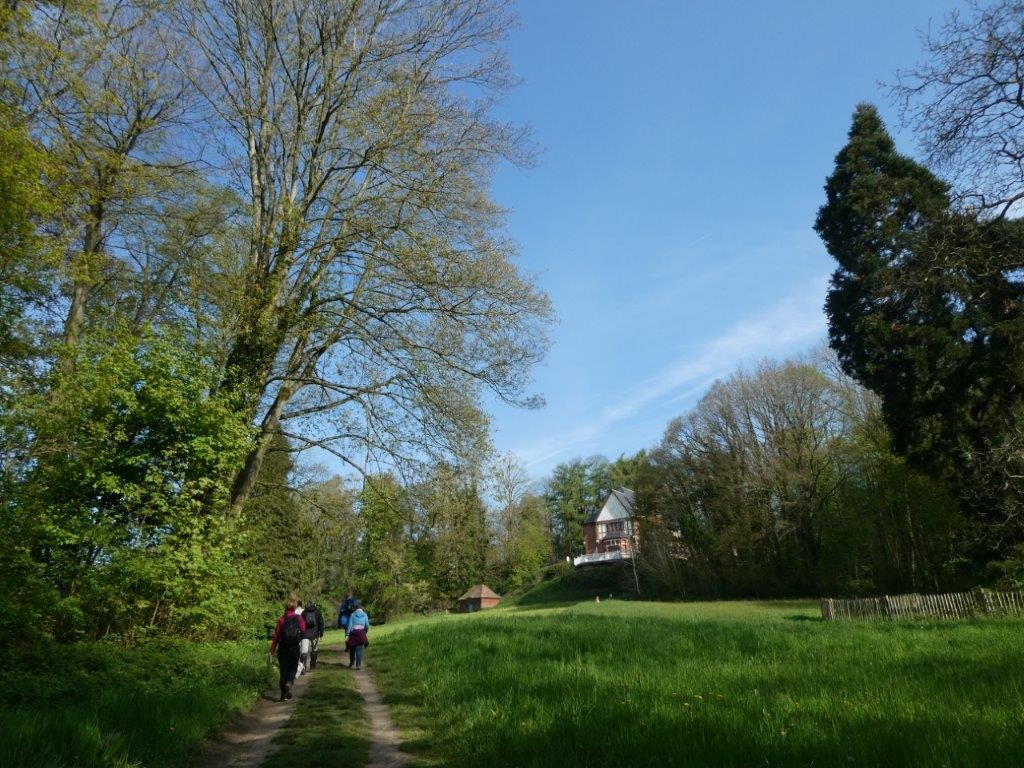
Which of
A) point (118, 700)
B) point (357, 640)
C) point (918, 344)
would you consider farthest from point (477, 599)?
point (118, 700)

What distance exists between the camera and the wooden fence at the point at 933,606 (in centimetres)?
1845

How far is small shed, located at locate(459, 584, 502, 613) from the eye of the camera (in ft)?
243

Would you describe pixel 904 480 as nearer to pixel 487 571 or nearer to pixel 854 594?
pixel 854 594

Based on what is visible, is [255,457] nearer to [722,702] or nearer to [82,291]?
[82,291]

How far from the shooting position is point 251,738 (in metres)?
7.37

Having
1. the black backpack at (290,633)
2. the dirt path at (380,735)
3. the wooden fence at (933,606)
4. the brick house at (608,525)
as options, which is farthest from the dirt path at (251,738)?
the brick house at (608,525)

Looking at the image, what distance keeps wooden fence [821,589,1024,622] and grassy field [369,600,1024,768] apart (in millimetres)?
9184

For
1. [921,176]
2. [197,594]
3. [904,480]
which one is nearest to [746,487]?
[904,480]

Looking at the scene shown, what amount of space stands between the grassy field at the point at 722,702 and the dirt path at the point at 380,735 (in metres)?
0.18

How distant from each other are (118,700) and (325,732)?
7.17 ft

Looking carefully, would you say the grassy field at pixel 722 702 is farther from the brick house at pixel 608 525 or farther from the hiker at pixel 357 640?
the brick house at pixel 608 525

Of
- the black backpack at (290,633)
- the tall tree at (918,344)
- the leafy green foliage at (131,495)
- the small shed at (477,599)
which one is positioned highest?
the tall tree at (918,344)

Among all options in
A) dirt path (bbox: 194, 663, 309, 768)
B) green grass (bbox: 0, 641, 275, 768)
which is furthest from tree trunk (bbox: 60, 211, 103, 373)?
dirt path (bbox: 194, 663, 309, 768)

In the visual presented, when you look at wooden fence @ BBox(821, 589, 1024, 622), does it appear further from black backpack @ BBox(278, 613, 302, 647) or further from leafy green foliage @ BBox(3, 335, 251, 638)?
leafy green foliage @ BBox(3, 335, 251, 638)
